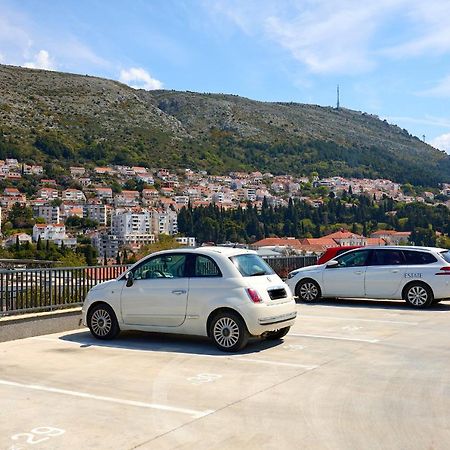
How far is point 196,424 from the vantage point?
18.3 ft

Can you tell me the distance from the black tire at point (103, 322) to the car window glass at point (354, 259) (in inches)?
277

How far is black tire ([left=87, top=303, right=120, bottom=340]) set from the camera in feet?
33.1

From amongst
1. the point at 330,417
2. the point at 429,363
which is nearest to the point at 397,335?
the point at 429,363

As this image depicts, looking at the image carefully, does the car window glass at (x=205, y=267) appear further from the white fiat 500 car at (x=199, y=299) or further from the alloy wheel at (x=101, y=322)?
the alloy wheel at (x=101, y=322)

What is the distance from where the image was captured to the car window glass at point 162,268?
9.68m

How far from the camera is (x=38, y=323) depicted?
10.6m

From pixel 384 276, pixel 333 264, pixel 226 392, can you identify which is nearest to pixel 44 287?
pixel 226 392

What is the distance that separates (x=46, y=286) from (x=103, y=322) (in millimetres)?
1611

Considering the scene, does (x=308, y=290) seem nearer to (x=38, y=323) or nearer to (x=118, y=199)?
(x=38, y=323)

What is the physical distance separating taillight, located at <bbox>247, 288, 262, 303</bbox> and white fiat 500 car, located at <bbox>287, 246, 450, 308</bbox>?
6.44m

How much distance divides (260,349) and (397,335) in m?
2.80

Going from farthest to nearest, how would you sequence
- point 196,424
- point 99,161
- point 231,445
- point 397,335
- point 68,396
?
point 99,161, point 397,335, point 68,396, point 196,424, point 231,445

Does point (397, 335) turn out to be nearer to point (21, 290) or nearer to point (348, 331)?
point (348, 331)

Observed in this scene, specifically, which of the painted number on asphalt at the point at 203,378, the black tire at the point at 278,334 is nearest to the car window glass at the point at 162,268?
the black tire at the point at 278,334
